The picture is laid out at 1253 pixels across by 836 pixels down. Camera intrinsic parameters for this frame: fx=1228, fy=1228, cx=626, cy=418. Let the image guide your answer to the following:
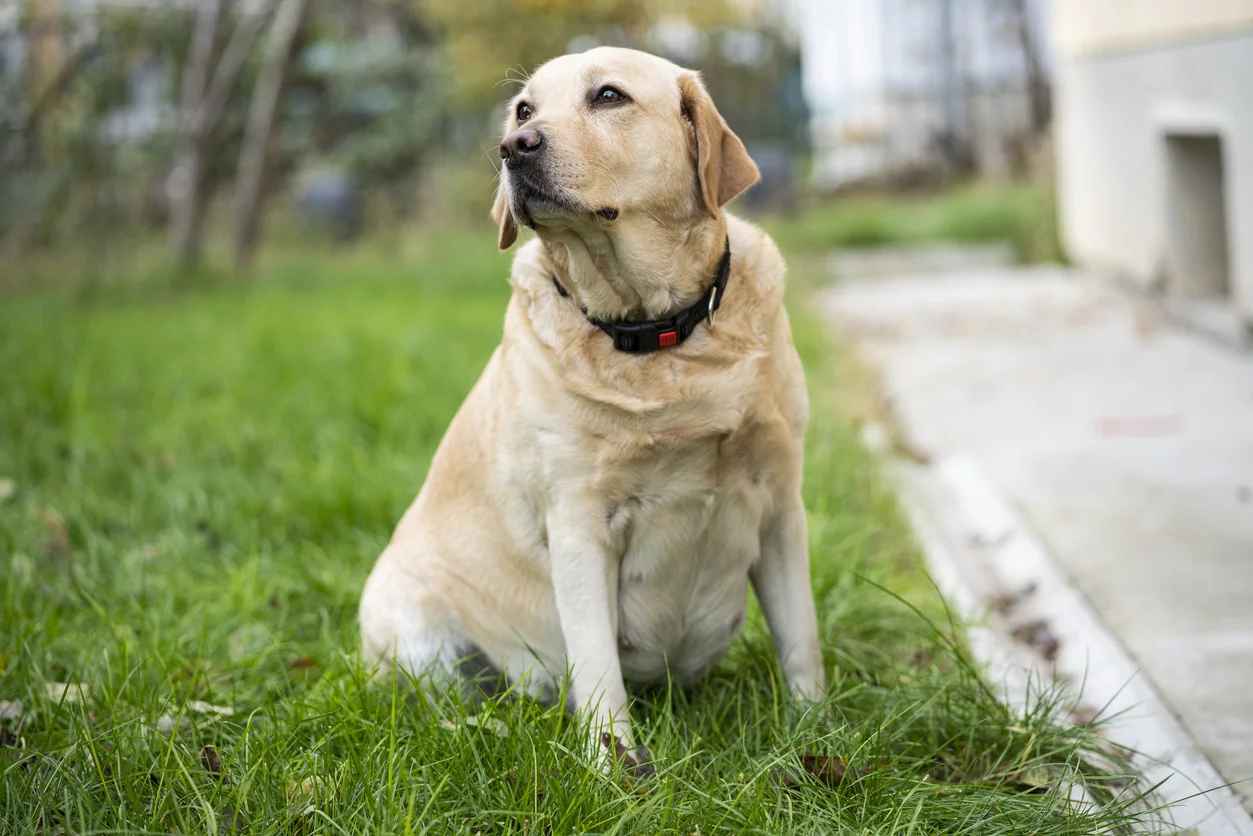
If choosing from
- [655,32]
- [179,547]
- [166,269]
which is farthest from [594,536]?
[655,32]

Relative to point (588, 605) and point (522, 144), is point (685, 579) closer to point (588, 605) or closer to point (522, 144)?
point (588, 605)

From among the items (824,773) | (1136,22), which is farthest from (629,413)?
(1136,22)

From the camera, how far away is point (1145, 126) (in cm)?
663

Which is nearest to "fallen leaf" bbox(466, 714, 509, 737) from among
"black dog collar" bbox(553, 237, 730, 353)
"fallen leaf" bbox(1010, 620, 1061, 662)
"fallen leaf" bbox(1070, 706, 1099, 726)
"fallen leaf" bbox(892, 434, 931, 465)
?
"black dog collar" bbox(553, 237, 730, 353)

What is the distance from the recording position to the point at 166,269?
1088 centimetres

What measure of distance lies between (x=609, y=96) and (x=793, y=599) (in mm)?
1135

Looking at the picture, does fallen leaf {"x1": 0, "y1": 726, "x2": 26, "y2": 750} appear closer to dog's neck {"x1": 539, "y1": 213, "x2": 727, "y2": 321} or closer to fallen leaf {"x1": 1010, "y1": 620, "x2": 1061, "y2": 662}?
dog's neck {"x1": 539, "y1": 213, "x2": 727, "y2": 321}

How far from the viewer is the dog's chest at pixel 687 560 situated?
246 centimetres

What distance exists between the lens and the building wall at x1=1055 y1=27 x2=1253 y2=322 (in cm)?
531

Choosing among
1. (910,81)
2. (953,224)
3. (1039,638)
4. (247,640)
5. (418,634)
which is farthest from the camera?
(910,81)

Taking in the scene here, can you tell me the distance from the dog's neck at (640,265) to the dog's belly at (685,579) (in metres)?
0.43

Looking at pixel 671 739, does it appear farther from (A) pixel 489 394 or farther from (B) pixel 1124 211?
(B) pixel 1124 211

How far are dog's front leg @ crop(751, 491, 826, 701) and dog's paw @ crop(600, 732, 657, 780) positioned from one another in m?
0.42

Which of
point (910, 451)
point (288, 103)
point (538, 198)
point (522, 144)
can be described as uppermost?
point (522, 144)
